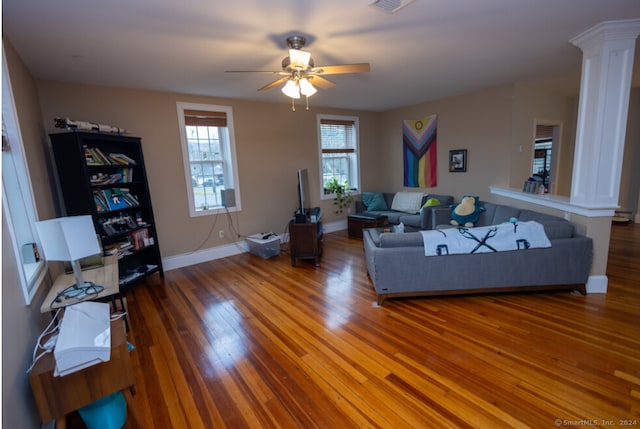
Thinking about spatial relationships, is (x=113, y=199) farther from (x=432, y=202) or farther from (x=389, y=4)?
(x=432, y=202)

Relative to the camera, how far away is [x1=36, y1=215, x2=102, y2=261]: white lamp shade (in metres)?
1.85

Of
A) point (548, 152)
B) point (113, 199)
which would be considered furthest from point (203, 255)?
point (548, 152)

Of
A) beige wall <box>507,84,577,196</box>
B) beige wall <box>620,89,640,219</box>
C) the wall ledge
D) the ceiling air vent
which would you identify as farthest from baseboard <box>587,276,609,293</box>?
beige wall <box>620,89,640,219</box>

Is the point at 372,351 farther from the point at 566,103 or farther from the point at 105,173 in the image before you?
the point at 566,103

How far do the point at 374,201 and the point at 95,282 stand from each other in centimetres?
481

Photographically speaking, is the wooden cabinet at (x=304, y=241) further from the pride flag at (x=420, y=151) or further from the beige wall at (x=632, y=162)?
the beige wall at (x=632, y=162)

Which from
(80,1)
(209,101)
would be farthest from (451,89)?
(80,1)

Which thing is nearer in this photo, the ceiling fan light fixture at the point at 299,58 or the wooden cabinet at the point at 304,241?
the ceiling fan light fixture at the point at 299,58

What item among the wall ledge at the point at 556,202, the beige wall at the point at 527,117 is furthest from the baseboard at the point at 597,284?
the beige wall at the point at 527,117

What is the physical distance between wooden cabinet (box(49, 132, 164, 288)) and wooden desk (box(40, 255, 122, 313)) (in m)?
0.77

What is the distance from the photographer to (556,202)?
10.5 feet

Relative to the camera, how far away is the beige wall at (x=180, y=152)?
139 inches

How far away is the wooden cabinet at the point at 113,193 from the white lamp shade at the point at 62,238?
1.29m

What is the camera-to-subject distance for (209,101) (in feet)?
14.3
